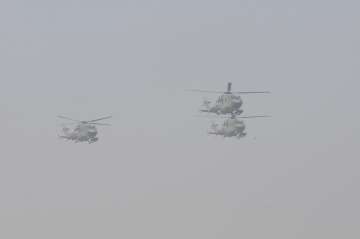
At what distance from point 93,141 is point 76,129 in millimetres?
1747

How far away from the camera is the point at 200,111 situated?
357 ft

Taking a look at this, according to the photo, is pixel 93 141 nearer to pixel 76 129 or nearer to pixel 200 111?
pixel 76 129

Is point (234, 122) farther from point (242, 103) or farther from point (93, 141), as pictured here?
point (93, 141)

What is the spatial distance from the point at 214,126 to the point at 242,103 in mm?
2932

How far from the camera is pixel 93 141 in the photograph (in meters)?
114

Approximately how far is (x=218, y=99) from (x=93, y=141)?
40.1 feet

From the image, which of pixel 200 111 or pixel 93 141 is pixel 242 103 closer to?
pixel 200 111

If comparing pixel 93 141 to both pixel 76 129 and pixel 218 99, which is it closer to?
pixel 76 129

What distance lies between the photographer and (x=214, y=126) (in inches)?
4309

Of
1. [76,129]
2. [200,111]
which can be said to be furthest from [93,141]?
[200,111]

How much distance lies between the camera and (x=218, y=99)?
108 m

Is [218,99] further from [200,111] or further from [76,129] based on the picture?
[76,129]

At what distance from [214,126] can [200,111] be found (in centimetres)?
171

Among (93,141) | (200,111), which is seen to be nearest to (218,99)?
(200,111)
